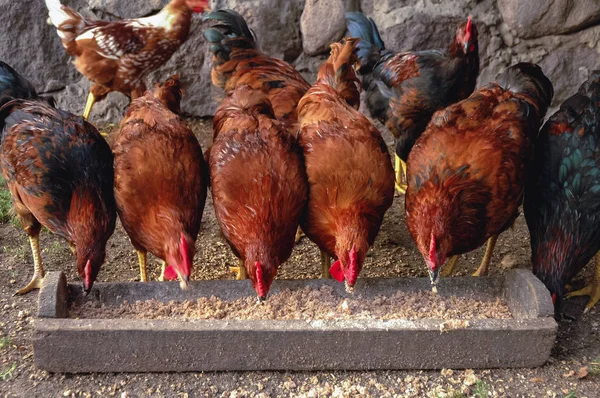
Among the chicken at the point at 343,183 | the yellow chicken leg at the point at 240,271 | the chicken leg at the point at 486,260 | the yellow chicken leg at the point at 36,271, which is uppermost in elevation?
the chicken at the point at 343,183

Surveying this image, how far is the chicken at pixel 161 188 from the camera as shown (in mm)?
2588

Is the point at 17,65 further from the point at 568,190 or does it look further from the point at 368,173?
the point at 568,190

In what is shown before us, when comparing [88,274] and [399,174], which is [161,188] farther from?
[399,174]

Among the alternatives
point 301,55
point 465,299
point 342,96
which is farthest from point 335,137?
point 301,55

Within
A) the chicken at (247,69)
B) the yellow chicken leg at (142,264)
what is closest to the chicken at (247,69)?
the chicken at (247,69)

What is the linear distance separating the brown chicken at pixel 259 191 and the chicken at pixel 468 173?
57 centimetres

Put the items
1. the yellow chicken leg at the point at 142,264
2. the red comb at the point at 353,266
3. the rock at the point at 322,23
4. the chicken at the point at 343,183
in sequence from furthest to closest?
the rock at the point at 322,23, the yellow chicken leg at the point at 142,264, the chicken at the point at 343,183, the red comb at the point at 353,266

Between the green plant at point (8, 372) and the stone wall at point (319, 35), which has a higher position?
the stone wall at point (319, 35)

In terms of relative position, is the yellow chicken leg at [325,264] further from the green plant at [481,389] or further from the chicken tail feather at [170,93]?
the chicken tail feather at [170,93]

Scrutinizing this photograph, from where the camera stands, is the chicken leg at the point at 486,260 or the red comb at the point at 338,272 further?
the chicken leg at the point at 486,260

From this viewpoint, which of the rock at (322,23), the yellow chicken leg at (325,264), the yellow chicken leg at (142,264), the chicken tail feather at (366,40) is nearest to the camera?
the yellow chicken leg at (142,264)

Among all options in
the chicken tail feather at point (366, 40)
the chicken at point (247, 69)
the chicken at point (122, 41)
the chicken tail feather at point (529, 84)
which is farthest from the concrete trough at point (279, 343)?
the chicken at point (122, 41)

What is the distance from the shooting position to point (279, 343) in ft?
7.76

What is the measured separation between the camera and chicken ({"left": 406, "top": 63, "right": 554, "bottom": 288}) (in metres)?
2.58
